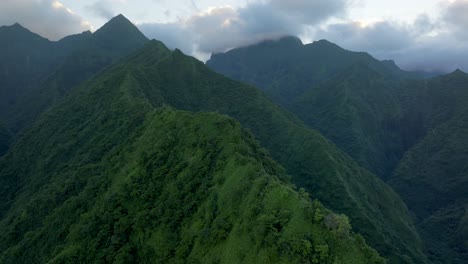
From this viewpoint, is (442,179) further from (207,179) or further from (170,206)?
(170,206)

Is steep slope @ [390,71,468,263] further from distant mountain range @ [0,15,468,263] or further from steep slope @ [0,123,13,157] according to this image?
steep slope @ [0,123,13,157]

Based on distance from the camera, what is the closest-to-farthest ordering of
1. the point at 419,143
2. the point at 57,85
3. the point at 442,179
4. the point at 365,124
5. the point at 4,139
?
the point at 4,139 → the point at 442,179 → the point at 57,85 → the point at 419,143 → the point at 365,124

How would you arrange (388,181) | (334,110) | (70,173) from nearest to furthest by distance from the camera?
(70,173), (388,181), (334,110)

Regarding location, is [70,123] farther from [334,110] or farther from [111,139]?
[334,110]

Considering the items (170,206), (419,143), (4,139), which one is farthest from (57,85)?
(419,143)

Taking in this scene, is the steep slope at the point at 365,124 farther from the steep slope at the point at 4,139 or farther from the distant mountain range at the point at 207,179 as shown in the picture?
the steep slope at the point at 4,139

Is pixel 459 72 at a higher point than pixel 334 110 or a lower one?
higher

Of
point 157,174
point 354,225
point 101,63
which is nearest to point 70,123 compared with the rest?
point 157,174
